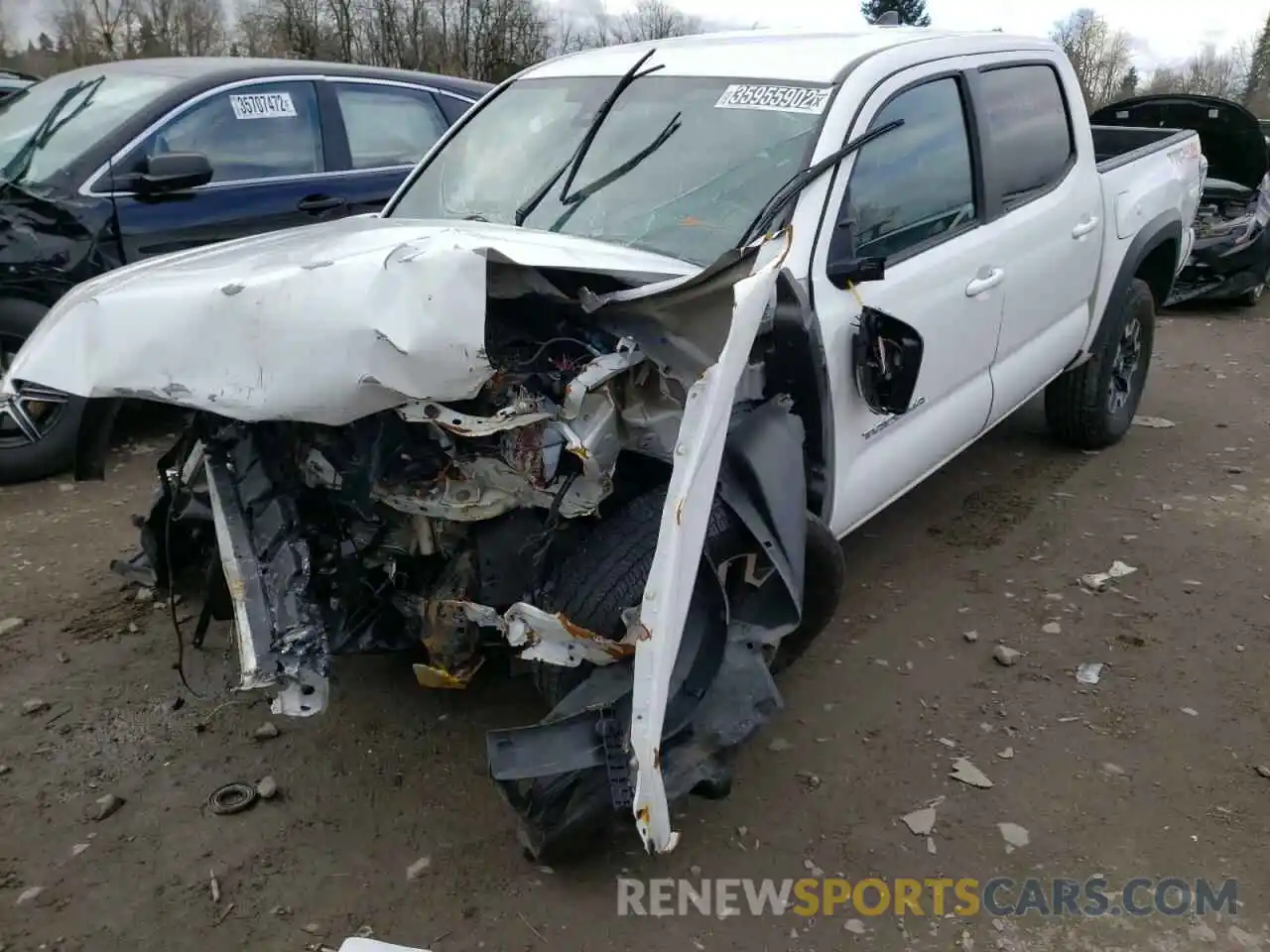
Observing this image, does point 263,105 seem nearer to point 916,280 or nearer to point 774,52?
point 774,52

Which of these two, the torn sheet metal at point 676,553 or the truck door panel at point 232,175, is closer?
the torn sheet metal at point 676,553

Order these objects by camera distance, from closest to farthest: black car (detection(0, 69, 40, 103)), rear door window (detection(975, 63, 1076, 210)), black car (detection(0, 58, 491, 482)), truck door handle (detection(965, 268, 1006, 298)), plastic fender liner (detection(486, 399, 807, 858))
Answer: plastic fender liner (detection(486, 399, 807, 858))
truck door handle (detection(965, 268, 1006, 298))
rear door window (detection(975, 63, 1076, 210))
black car (detection(0, 58, 491, 482))
black car (detection(0, 69, 40, 103))

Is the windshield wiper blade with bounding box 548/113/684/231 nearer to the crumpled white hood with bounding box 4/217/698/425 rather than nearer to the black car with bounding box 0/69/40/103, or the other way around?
the crumpled white hood with bounding box 4/217/698/425

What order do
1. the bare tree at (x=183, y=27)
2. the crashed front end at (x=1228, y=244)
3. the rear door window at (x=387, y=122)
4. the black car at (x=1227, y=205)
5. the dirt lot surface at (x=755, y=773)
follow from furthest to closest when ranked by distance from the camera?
1. the bare tree at (x=183, y=27)
2. the crashed front end at (x=1228, y=244)
3. the black car at (x=1227, y=205)
4. the rear door window at (x=387, y=122)
5. the dirt lot surface at (x=755, y=773)

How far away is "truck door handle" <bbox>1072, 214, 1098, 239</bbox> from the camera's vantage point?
412 cm

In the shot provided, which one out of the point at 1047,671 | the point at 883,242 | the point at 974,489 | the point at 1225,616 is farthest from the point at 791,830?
the point at 974,489

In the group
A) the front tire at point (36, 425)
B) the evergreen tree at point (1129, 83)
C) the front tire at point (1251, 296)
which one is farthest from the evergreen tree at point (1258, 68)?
the front tire at point (36, 425)

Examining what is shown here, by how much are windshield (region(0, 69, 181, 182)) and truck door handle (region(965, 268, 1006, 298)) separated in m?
3.99

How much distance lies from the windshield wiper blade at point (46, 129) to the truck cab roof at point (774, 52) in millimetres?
2657

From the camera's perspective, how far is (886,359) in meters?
2.84

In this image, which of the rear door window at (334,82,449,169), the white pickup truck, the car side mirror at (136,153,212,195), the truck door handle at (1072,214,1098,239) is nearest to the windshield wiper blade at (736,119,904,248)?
the white pickup truck

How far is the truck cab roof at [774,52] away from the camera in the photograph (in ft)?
10.3

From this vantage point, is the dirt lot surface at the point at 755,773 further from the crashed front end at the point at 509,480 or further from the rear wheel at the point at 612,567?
the rear wheel at the point at 612,567

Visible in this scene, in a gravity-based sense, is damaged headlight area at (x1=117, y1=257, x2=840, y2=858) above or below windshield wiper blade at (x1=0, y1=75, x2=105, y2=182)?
below
